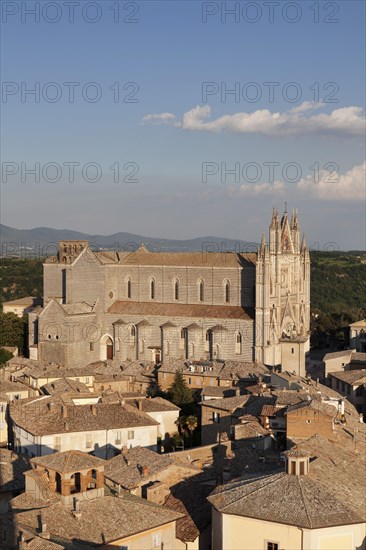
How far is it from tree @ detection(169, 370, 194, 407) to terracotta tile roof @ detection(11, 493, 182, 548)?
16398 mm

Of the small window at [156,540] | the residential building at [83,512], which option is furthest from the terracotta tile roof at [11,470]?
the small window at [156,540]

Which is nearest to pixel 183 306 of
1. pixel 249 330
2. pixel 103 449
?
pixel 249 330

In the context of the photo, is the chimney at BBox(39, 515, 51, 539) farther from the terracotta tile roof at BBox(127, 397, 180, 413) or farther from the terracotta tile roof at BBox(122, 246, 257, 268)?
the terracotta tile roof at BBox(122, 246, 257, 268)

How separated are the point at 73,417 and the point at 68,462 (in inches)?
301

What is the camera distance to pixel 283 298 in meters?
48.5

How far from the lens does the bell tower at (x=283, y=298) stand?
45281 millimetres

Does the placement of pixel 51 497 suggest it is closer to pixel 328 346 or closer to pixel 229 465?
pixel 229 465

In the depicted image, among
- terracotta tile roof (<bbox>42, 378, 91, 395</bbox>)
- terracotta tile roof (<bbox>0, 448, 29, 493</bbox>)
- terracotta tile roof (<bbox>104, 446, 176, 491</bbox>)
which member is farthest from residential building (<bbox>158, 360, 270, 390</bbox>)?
terracotta tile roof (<bbox>104, 446, 176, 491</bbox>)

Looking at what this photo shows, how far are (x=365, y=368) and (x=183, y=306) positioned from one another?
438 inches

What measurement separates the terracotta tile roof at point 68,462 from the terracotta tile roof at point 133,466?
3.54 feet

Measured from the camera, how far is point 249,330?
46.1 meters

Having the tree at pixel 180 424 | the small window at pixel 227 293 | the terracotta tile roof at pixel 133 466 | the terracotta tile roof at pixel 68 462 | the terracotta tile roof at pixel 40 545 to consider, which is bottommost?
the tree at pixel 180 424

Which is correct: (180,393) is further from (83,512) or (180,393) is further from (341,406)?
(83,512)

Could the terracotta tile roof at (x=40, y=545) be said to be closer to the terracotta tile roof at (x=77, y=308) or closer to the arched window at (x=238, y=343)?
the arched window at (x=238, y=343)
